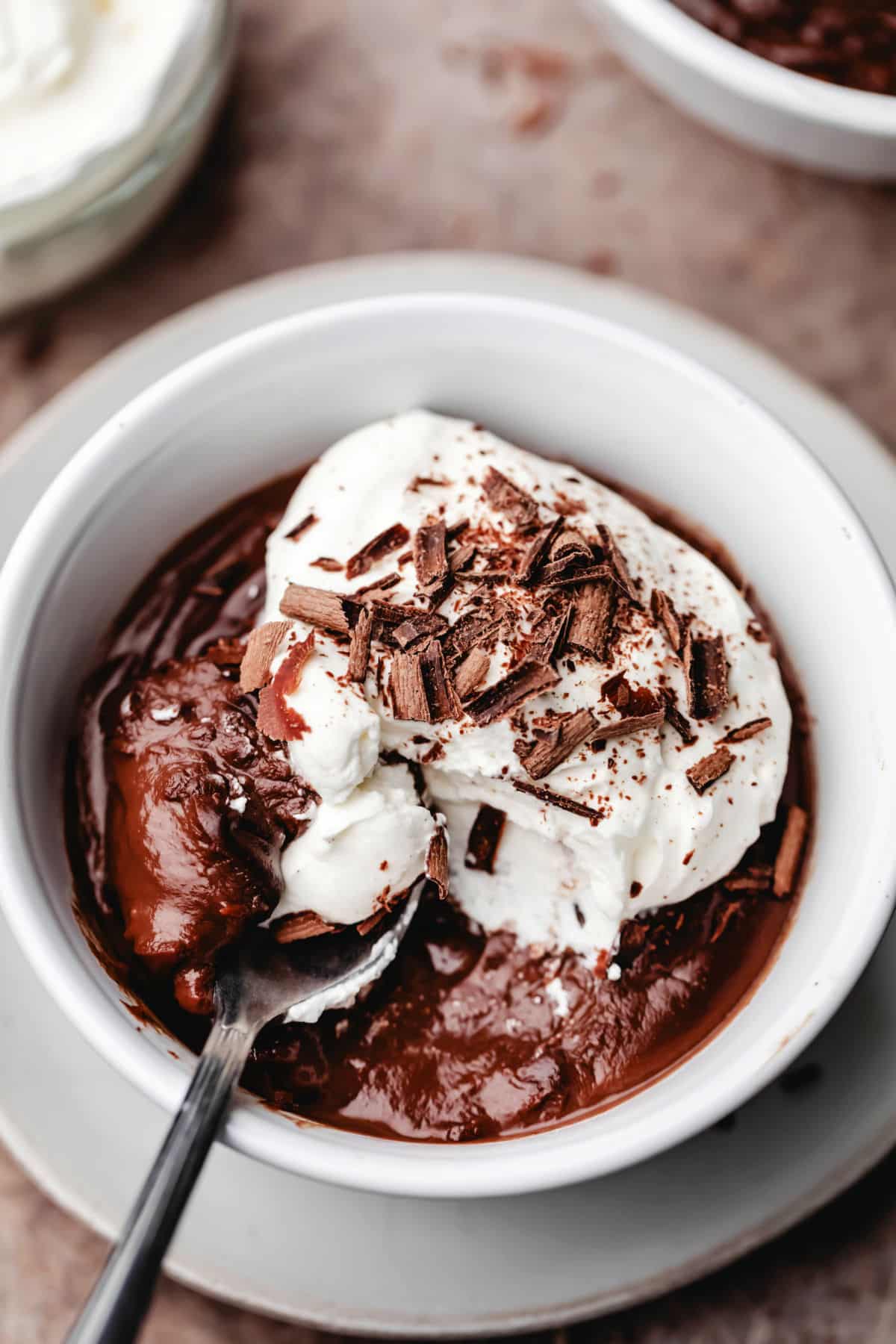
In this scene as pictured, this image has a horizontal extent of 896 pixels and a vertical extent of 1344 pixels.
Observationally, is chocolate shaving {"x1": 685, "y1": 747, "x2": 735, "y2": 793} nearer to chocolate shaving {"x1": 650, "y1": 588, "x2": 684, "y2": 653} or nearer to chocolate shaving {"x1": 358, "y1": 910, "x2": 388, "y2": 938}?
chocolate shaving {"x1": 650, "y1": 588, "x2": 684, "y2": 653}

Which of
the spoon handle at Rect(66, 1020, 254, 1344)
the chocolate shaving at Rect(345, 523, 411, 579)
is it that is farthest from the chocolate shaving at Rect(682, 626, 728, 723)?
the spoon handle at Rect(66, 1020, 254, 1344)

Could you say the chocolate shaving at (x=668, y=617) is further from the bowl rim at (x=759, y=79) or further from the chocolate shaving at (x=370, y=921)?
the bowl rim at (x=759, y=79)

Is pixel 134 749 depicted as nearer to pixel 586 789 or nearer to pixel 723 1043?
pixel 586 789

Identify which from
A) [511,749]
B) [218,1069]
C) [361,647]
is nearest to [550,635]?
[511,749]

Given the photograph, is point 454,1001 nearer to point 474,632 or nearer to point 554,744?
point 554,744

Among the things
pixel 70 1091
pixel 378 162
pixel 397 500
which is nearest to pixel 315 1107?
pixel 70 1091
